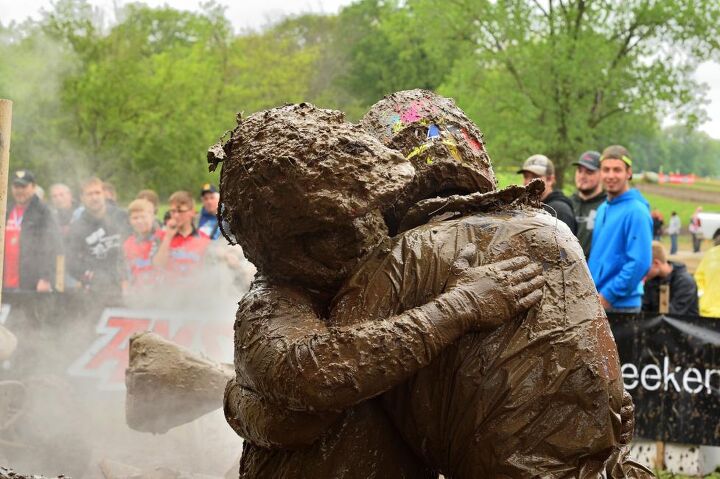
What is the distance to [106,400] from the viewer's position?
733 cm

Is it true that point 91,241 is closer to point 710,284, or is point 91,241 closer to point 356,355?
point 710,284

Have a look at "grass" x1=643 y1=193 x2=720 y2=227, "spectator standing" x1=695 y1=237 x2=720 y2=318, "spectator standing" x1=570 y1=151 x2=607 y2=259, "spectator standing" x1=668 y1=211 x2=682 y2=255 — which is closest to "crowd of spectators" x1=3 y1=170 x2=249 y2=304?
"spectator standing" x1=570 y1=151 x2=607 y2=259

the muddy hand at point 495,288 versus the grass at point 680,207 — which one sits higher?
the muddy hand at point 495,288

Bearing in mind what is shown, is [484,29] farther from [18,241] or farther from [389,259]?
[389,259]

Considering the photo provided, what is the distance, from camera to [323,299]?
2.53 metres

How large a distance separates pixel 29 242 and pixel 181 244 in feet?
5.90

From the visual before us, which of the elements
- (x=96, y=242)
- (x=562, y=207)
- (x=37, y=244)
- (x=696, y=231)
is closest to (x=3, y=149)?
(x=562, y=207)

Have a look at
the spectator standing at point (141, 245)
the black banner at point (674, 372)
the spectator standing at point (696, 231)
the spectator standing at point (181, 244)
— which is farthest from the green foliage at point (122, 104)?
the spectator standing at point (696, 231)

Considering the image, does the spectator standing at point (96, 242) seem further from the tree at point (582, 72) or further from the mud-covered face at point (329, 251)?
the tree at point (582, 72)

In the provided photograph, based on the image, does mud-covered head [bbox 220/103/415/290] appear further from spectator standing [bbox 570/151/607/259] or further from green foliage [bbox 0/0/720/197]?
green foliage [bbox 0/0/720/197]

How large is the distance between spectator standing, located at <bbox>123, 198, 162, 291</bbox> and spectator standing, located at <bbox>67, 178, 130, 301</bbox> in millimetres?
92

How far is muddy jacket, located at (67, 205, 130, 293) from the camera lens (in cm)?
881

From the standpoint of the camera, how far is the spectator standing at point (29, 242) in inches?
352

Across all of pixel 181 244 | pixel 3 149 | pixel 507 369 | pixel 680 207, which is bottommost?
pixel 680 207
